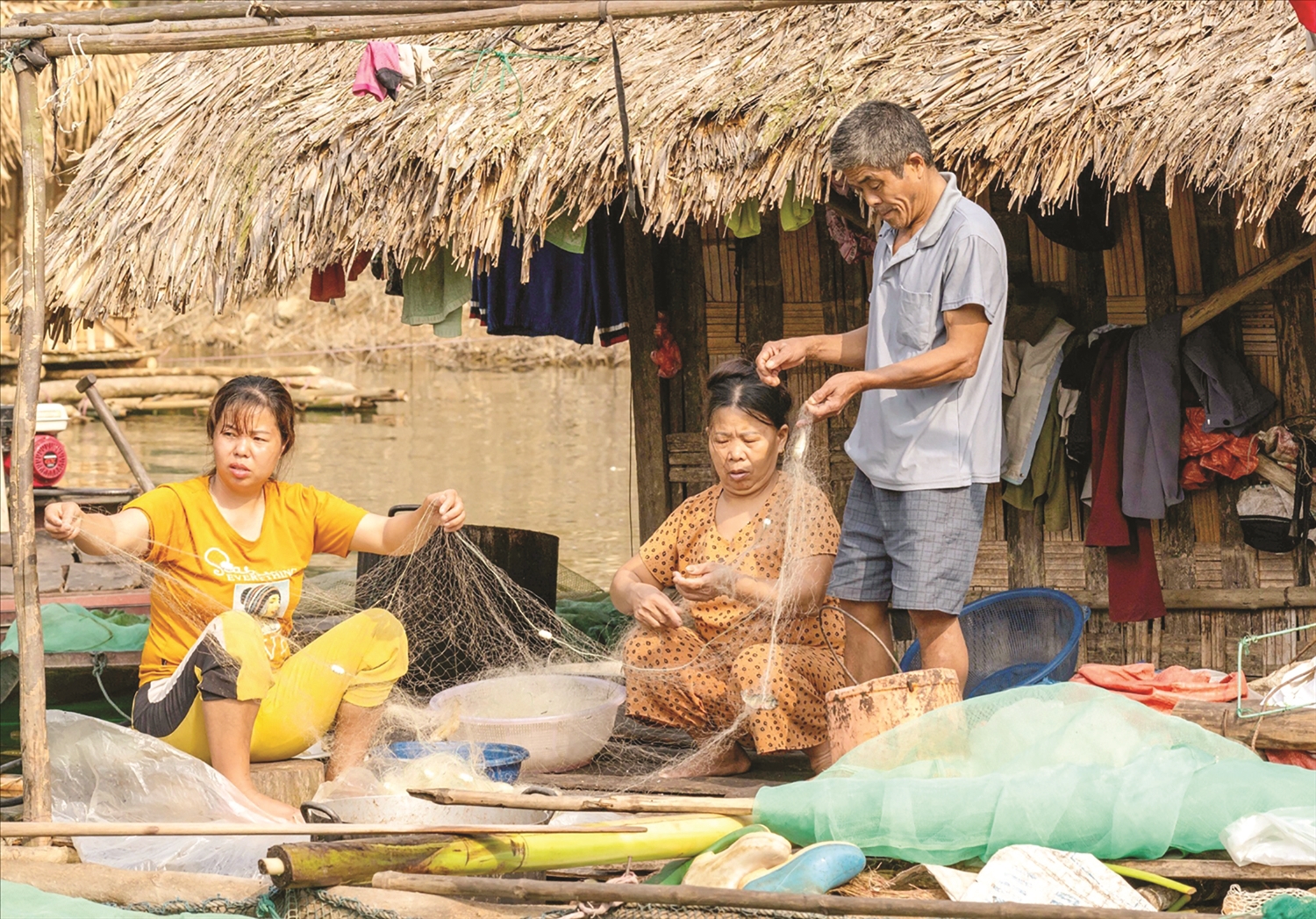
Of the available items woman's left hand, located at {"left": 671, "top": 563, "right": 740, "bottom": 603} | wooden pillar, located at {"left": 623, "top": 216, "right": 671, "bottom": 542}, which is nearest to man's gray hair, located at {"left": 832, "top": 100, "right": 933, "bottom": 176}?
woman's left hand, located at {"left": 671, "top": 563, "right": 740, "bottom": 603}

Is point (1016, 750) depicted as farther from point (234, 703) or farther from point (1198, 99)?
point (1198, 99)

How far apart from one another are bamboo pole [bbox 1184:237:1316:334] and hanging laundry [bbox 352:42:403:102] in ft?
9.88

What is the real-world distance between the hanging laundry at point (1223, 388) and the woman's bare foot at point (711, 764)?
2.28 m

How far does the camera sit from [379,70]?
4.57 m

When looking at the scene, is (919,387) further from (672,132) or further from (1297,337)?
(1297,337)

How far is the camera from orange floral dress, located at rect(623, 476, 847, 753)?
4176 mm

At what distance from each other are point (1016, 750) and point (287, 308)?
70.6 feet

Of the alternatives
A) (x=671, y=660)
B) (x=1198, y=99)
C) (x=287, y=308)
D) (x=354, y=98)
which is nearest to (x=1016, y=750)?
(x=671, y=660)

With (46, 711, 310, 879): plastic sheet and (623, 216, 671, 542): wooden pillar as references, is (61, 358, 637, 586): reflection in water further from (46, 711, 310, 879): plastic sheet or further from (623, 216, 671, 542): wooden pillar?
(46, 711, 310, 879): plastic sheet

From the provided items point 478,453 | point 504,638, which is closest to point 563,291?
point 504,638

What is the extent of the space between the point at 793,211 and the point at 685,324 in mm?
1309

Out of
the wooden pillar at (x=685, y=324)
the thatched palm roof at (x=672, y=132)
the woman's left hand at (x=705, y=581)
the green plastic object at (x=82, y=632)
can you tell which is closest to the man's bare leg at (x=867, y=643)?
the woman's left hand at (x=705, y=581)

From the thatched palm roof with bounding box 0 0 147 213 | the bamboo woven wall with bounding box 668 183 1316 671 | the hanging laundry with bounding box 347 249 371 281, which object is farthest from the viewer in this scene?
the thatched palm roof with bounding box 0 0 147 213

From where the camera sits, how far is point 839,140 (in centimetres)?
388
